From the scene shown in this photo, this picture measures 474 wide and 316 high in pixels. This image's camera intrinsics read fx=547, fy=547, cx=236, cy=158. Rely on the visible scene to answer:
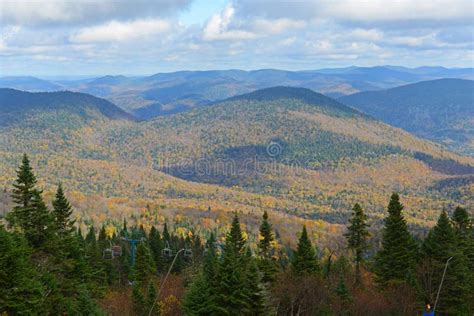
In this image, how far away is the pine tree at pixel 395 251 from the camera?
47.9 meters

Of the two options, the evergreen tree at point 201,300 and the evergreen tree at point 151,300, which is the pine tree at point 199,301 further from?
the evergreen tree at point 151,300

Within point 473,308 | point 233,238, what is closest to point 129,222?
point 233,238

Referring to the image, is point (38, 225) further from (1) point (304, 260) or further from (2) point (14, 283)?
(1) point (304, 260)

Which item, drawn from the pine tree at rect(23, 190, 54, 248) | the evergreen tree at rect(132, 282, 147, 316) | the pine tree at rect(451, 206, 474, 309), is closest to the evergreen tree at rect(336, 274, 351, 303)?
the pine tree at rect(451, 206, 474, 309)

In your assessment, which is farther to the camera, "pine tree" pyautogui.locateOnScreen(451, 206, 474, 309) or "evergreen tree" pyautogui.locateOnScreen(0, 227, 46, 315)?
"pine tree" pyautogui.locateOnScreen(451, 206, 474, 309)

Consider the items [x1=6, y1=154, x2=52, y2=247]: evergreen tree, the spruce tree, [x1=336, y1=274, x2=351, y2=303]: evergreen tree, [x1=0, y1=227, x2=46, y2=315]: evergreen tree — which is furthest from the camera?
[x1=336, y1=274, x2=351, y2=303]: evergreen tree

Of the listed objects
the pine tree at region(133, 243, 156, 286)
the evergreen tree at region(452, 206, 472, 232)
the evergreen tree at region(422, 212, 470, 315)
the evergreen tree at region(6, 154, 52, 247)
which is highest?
the evergreen tree at region(6, 154, 52, 247)

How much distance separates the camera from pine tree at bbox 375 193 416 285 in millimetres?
47938

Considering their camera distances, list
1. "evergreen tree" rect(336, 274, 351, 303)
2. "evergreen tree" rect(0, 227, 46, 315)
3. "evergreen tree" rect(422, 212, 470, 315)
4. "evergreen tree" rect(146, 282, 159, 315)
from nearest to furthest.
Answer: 1. "evergreen tree" rect(0, 227, 46, 315)
2. "evergreen tree" rect(422, 212, 470, 315)
3. "evergreen tree" rect(336, 274, 351, 303)
4. "evergreen tree" rect(146, 282, 159, 315)

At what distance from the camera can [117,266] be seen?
77.8 meters

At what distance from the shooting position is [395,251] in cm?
4866

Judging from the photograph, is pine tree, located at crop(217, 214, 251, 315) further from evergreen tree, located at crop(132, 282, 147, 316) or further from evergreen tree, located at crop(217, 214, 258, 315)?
evergreen tree, located at crop(132, 282, 147, 316)

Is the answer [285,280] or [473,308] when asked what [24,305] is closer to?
[285,280]

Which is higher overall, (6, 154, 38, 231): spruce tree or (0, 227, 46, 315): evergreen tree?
(6, 154, 38, 231): spruce tree
